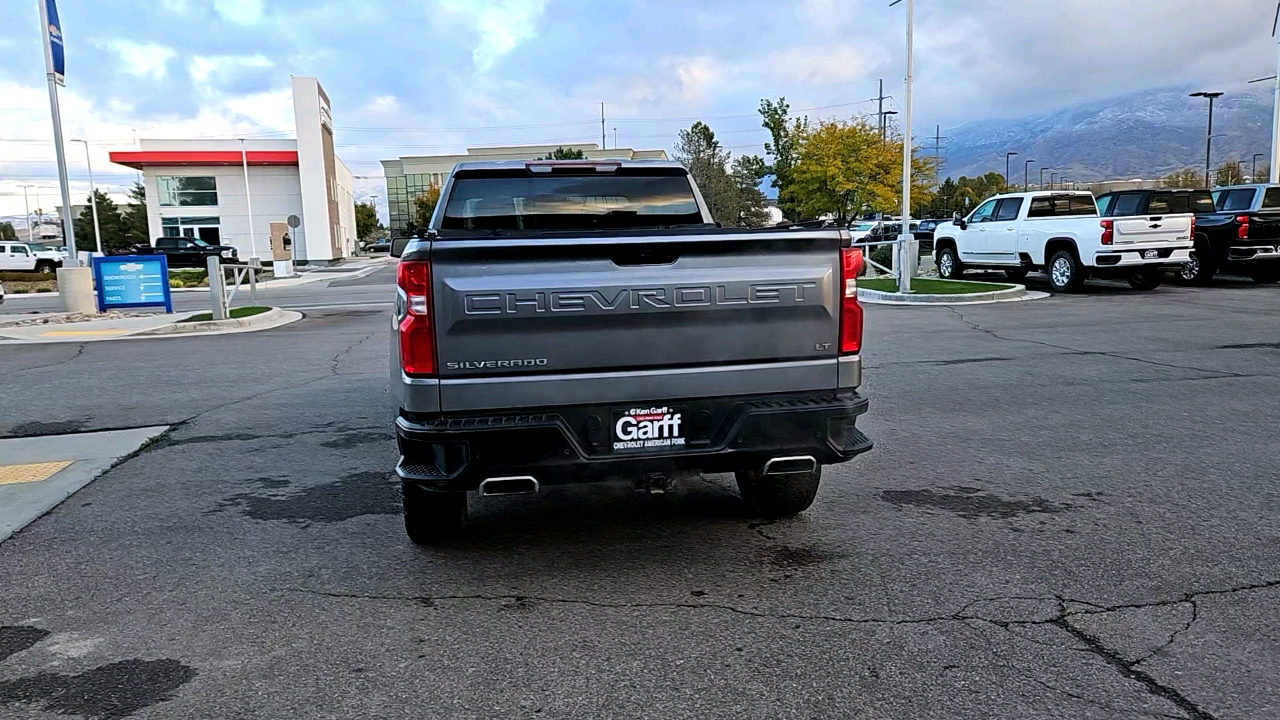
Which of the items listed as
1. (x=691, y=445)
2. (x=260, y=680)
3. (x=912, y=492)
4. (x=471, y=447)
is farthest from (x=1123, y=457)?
(x=260, y=680)

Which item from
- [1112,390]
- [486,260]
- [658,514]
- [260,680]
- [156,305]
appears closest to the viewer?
[260,680]

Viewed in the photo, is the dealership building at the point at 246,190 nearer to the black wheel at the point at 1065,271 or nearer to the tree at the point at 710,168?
the tree at the point at 710,168

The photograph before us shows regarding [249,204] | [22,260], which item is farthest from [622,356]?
[249,204]

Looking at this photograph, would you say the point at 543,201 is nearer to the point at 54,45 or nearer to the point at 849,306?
the point at 849,306

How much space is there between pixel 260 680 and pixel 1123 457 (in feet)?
18.3

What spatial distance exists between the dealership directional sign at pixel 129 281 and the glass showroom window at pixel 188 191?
46190mm

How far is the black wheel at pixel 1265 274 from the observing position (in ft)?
66.5

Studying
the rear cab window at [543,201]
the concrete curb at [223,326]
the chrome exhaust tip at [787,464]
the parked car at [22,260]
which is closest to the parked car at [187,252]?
the parked car at [22,260]

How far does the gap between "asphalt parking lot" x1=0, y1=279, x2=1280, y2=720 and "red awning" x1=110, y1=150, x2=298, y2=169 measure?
57138 mm

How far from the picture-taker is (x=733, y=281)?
422cm

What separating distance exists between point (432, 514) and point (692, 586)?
1.38 m

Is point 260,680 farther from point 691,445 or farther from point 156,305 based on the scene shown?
point 156,305

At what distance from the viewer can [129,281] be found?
19672 millimetres

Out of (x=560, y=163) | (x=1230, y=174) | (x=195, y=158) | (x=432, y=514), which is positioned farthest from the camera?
(x=1230, y=174)
